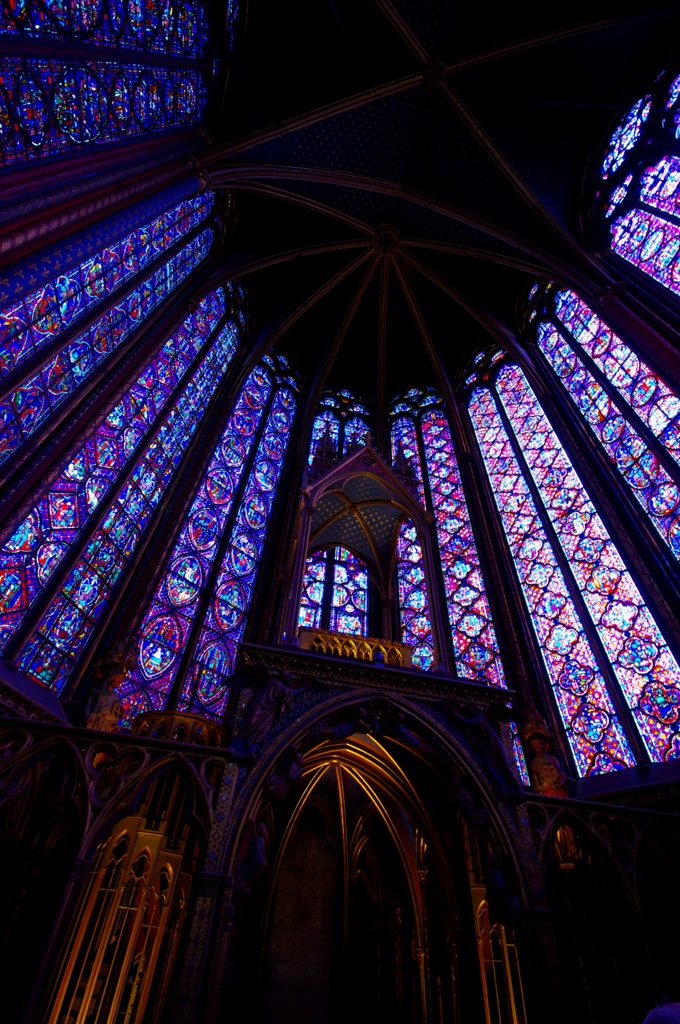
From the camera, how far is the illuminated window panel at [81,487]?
20.8 feet

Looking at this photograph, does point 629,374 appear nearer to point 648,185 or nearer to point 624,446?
point 624,446

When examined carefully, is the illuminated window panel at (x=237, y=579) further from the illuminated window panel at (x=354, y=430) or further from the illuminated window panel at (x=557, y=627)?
the illuminated window panel at (x=557, y=627)

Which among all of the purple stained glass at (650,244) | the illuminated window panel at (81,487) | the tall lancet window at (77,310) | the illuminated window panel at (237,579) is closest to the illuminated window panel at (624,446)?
the purple stained glass at (650,244)

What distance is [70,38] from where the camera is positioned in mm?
6078

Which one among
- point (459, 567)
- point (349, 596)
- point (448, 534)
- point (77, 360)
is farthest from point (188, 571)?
point (448, 534)

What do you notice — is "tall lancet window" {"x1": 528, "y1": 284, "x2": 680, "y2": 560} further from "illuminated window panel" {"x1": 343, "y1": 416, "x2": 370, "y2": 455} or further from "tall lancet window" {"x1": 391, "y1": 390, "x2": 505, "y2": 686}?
"illuminated window panel" {"x1": 343, "y1": 416, "x2": 370, "y2": 455}

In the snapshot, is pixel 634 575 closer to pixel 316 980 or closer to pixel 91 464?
pixel 316 980

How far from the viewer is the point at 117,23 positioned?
6852 mm

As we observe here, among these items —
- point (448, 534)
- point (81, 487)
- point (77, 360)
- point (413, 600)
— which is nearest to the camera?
point (77, 360)

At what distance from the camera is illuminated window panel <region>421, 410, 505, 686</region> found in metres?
9.39

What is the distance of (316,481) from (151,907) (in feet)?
17.9

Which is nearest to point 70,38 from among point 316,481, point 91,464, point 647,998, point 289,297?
point 91,464

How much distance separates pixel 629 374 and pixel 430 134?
653 cm

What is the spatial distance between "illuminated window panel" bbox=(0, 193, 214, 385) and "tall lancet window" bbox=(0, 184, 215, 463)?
1 centimetres
